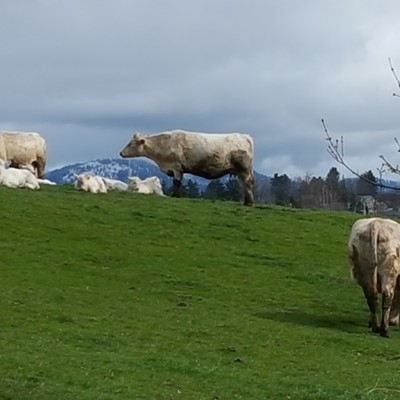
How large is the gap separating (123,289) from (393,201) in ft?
47.0

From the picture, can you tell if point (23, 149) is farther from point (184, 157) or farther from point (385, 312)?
point (385, 312)

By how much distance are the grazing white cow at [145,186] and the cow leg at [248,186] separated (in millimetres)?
3334

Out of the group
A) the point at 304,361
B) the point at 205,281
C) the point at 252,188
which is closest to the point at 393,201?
the point at 304,361

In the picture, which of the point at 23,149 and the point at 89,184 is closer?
the point at 89,184

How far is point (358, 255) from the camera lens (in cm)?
1886

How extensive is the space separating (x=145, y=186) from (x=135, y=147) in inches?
85.1

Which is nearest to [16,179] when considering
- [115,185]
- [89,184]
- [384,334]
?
[89,184]

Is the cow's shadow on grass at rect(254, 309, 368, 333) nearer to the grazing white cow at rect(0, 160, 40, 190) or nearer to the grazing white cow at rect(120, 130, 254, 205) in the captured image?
the grazing white cow at rect(0, 160, 40, 190)

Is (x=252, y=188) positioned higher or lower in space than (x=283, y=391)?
higher

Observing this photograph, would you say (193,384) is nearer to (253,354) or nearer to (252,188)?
(253,354)

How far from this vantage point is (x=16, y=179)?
33531 mm

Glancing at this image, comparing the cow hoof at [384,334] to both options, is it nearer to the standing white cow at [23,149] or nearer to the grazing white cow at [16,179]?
the grazing white cow at [16,179]

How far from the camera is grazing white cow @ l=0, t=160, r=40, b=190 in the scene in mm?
33375

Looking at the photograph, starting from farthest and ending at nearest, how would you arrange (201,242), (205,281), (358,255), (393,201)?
(201,242)
(205,281)
(358,255)
(393,201)
